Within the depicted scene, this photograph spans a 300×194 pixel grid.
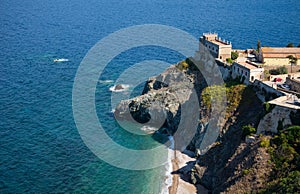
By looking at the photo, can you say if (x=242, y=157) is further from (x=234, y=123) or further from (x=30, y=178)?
(x=30, y=178)

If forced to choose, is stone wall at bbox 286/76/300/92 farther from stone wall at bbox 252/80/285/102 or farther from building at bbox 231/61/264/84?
building at bbox 231/61/264/84

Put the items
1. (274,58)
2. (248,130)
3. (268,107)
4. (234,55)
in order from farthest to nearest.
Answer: (234,55), (274,58), (248,130), (268,107)

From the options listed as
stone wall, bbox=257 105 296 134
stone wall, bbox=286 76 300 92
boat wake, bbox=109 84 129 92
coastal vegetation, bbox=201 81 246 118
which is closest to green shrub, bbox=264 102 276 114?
stone wall, bbox=257 105 296 134

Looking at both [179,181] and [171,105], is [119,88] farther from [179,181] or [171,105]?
[179,181]

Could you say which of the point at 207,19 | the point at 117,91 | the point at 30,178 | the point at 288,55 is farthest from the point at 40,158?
the point at 207,19

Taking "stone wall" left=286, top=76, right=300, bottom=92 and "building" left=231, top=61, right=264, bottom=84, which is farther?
"building" left=231, top=61, right=264, bottom=84

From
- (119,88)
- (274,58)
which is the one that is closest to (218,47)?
(274,58)
